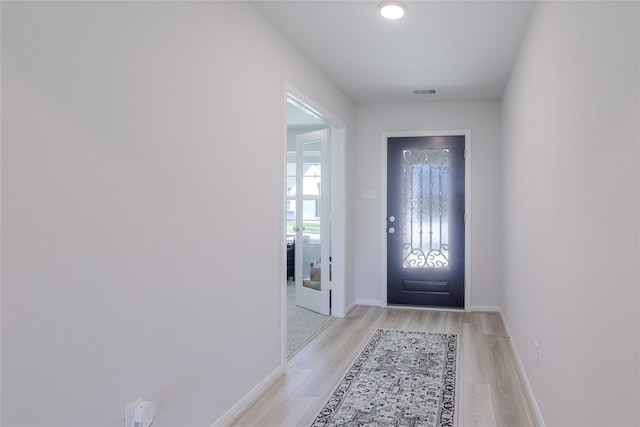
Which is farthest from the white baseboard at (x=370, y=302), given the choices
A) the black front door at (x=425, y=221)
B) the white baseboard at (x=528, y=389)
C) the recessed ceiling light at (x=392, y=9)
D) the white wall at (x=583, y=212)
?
the recessed ceiling light at (x=392, y=9)

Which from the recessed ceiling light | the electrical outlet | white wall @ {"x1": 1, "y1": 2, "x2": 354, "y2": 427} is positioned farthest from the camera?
the recessed ceiling light

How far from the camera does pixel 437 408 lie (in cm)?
264

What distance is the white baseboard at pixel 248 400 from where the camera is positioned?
2.44 meters

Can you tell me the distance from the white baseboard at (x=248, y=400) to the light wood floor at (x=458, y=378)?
0.10 ft

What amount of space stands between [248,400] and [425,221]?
10.8 feet

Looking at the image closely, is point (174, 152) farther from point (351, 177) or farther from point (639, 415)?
point (351, 177)

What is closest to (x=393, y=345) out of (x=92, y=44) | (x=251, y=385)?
(x=251, y=385)

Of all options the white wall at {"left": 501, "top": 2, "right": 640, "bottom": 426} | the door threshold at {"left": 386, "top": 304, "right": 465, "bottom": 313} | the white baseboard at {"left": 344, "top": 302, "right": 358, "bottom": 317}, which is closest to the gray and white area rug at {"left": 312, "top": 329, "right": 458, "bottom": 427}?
the white wall at {"left": 501, "top": 2, "right": 640, "bottom": 426}

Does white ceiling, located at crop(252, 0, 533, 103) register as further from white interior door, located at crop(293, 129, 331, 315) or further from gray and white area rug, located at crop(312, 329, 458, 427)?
gray and white area rug, located at crop(312, 329, 458, 427)

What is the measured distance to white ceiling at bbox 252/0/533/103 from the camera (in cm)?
279

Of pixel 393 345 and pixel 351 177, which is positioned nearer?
pixel 393 345

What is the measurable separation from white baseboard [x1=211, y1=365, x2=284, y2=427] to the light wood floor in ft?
0.10

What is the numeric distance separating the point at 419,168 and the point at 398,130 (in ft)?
1.71

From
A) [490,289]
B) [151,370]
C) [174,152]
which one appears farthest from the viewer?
[490,289]
